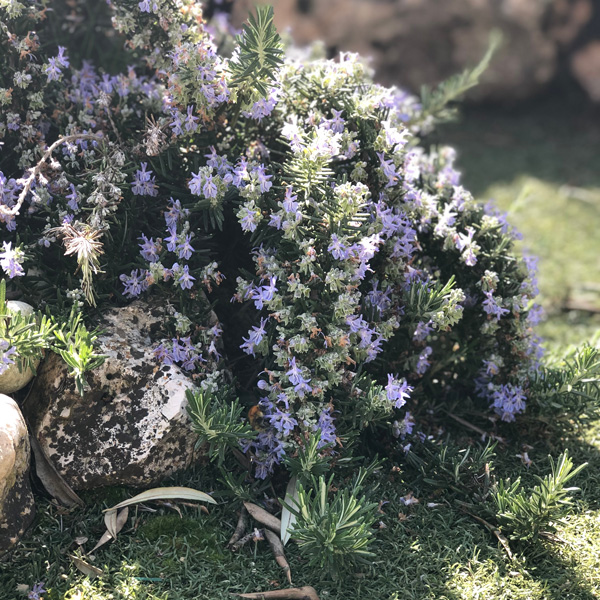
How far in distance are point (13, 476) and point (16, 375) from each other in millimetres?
298

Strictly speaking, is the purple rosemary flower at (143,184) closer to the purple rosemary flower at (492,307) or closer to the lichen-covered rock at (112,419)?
the lichen-covered rock at (112,419)

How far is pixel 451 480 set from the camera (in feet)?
8.15

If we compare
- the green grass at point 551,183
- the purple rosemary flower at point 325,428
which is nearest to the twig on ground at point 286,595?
the purple rosemary flower at point 325,428

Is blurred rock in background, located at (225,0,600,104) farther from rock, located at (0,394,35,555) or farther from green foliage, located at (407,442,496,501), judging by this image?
rock, located at (0,394,35,555)

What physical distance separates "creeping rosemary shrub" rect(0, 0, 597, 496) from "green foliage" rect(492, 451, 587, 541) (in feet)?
1.41

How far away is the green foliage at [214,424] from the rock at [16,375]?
1.56 ft

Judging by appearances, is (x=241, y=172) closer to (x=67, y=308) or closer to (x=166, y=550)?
(x=67, y=308)

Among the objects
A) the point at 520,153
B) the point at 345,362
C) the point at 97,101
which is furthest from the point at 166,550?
the point at 520,153

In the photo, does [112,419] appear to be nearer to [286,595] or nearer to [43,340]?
[43,340]

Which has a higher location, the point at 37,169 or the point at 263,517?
the point at 37,169

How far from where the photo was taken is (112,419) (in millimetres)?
2258

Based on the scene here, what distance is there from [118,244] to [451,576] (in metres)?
1.49

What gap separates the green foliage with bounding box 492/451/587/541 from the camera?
219 centimetres

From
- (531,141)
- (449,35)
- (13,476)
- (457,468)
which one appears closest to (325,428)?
(457,468)
